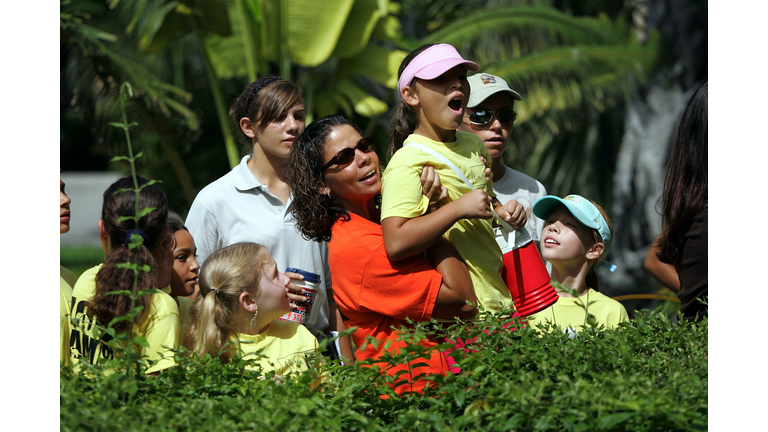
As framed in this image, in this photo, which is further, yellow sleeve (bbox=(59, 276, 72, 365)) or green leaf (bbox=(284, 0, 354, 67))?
green leaf (bbox=(284, 0, 354, 67))

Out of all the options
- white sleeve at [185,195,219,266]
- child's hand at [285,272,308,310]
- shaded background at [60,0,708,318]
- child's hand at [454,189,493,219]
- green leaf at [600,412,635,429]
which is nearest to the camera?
green leaf at [600,412,635,429]

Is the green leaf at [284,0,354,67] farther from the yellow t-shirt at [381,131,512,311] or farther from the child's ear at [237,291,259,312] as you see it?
the child's ear at [237,291,259,312]

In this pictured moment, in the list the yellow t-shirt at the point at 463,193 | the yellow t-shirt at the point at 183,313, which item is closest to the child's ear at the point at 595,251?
the yellow t-shirt at the point at 463,193

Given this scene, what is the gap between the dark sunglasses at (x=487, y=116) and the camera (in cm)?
401

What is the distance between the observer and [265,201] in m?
3.72

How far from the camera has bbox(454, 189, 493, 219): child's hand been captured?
262 cm

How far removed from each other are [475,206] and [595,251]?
4.25 feet

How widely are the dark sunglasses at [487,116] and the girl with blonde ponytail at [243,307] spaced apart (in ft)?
5.13

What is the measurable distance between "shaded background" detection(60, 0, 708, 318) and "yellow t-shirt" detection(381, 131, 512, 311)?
15.7ft

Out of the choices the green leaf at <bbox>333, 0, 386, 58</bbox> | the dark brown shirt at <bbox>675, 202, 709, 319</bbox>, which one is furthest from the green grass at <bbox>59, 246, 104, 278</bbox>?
the dark brown shirt at <bbox>675, 202, 709, 319</bbox>

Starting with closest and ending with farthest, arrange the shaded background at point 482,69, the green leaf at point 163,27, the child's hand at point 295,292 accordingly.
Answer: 1. the child's hand at point 295,292
2. the green leaf at point 163,27
3. the shaded background at point 482,69

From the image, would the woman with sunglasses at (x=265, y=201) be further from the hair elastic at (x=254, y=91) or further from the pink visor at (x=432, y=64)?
the pink visor at (x=432, y=64)

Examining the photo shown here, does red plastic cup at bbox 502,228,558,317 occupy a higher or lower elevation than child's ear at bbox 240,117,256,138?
lower

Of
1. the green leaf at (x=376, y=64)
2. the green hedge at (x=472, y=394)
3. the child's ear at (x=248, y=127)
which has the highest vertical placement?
the green leaf at (x=376, y=64)
